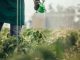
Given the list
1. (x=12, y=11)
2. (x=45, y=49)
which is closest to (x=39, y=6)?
(x=12, y=11)

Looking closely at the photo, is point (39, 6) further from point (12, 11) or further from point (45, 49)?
point (45, 49)

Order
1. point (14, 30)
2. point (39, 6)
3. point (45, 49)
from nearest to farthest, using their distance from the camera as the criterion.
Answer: point (45, 49) → point (14, 30) → point (39, 6)

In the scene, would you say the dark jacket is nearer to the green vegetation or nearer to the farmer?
the farmer

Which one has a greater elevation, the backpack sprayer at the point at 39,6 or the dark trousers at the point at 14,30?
the backpack sprayer at the point at 39,6

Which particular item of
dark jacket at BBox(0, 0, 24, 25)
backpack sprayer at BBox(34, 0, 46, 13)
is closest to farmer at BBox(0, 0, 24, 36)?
dark jacket at BBox(0, 0, 24, 25)

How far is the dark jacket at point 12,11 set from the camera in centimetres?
234

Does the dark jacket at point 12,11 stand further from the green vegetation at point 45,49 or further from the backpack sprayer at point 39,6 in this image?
the backpack sprayer at point 39,6

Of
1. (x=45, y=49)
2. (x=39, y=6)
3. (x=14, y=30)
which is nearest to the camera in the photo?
(x=45, y=49)

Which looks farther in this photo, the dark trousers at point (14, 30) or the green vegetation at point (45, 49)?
the dark trousers at point (14, 30)

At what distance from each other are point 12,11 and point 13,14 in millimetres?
24

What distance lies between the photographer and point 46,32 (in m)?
2.46

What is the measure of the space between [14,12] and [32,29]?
0.32 metres

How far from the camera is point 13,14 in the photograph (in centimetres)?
239

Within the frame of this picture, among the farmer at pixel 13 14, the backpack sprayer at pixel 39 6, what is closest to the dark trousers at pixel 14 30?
the farmer at pixel 13 14
